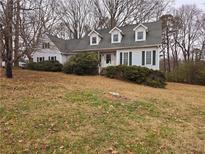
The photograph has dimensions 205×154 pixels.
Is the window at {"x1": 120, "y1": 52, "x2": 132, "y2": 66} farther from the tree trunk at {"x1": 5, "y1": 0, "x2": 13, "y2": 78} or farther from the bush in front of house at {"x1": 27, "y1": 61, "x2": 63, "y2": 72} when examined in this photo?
the tree trunk at {"x1": 5, "y1": 0, "x2": 13, "y2": 78}

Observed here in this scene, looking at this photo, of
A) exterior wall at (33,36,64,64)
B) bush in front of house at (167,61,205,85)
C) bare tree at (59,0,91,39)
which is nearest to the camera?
bush in front of house at (167,61,205,85)

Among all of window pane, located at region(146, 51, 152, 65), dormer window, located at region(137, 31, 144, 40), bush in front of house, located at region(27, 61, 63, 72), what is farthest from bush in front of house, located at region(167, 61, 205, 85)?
bush in front of house, located at region(27, 61, 63, 72)

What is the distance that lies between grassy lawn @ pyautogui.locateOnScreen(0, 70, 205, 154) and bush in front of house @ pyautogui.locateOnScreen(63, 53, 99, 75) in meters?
Answer: 12.3

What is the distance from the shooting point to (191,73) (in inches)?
963

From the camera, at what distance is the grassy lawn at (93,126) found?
5.12 metres

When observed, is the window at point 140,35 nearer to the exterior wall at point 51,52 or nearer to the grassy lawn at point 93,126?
the exterior wall at point 51,52

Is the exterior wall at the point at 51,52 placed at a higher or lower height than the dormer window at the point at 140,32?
lower

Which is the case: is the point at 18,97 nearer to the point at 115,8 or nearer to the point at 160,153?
the point at 160,153

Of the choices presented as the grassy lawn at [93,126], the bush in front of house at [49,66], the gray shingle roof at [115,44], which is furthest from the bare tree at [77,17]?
the grassy lawn at [93,126]

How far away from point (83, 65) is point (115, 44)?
22.2 ft

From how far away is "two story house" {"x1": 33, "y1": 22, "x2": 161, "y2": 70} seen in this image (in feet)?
81.0

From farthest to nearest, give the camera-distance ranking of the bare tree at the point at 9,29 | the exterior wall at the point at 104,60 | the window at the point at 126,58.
A: the exterior wall at the point at 104,60 < the window at the point at 126,58 < the bare tree at the point at 9,29

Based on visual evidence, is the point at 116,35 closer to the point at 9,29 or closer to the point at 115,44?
the point at 115,44

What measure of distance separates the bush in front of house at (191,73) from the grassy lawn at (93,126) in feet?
51.6
